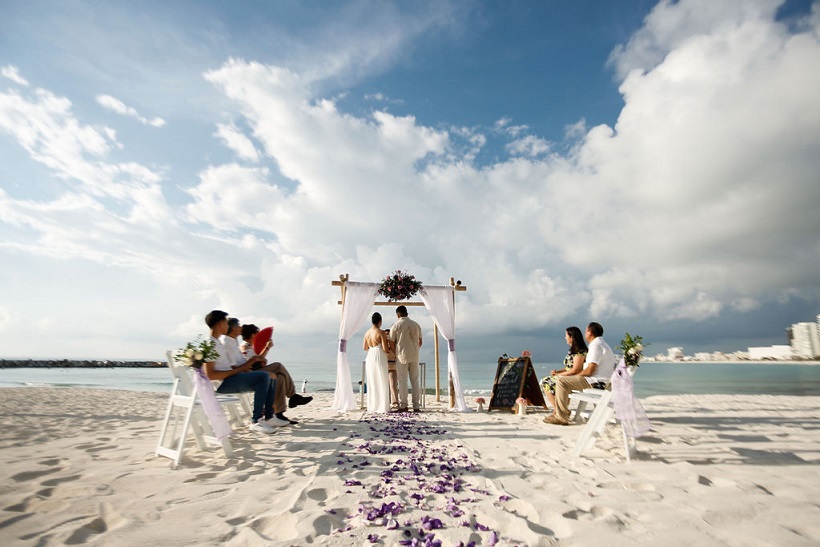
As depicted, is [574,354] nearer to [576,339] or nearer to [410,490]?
[576,339]

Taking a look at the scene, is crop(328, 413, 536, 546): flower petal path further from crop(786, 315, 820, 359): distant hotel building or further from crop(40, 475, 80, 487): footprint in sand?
crop(786, 315, 820, 359): distant hotel building

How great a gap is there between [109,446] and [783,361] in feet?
307

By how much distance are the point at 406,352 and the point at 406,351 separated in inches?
0.8

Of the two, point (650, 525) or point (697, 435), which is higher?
point (697, 435)

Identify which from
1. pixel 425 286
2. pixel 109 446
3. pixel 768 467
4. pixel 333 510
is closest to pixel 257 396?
pixel 109 446

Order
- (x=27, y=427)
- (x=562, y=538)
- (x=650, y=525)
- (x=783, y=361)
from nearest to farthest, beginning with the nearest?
(x=562, y=538)
(x=650, y=525)
(x=27, y=427)
(x=783, y=361)

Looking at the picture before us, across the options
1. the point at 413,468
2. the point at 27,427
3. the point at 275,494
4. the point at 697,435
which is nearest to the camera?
the point at 275,494

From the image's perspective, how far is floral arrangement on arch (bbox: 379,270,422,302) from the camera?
8797 millimetres

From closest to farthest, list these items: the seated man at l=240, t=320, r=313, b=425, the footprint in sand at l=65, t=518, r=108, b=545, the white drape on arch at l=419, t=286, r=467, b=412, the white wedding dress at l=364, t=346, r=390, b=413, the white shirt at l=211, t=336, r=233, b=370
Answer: the footprint in sand at l=65, t=518, r=108, b=545
the white shirt at l=211, t=336, r=233, b=370
the seated man at l=240, t=320, r=313, b=425
the white wedding dress at l=364, t=346, r=390, b=413
the white drape on arch at l=419, t=286, r=467, b=412

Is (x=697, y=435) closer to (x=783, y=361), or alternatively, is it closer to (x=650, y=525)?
(x=650, y=525)

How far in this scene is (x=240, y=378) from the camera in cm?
501

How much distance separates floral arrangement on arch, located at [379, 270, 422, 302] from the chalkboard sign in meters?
2.58

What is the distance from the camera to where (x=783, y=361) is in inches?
2682

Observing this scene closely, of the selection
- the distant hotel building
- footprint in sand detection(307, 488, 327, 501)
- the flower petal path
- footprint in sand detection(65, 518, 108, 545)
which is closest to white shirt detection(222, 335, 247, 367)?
the flower petal path
